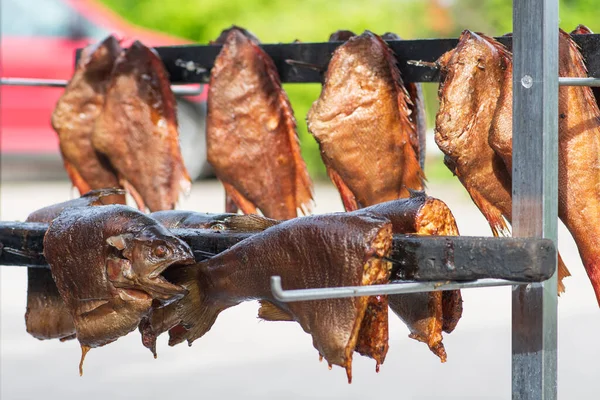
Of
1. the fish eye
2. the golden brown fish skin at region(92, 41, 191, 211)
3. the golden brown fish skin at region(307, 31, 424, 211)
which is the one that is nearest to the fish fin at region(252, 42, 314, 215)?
the golden brown fish skin at region(307, 31, 424, 211)

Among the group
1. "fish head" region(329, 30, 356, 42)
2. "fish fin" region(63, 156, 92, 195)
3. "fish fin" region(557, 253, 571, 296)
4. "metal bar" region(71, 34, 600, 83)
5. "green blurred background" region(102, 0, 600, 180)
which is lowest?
"fish fin" region(557, 253, 571, 296)

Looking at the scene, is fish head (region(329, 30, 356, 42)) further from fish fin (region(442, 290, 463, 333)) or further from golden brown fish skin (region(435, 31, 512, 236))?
fish fin (region(442, 290, 463, 333))

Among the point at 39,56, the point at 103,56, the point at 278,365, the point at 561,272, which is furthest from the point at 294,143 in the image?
the point at 39,56

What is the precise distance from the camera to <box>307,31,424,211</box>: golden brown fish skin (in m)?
3.10

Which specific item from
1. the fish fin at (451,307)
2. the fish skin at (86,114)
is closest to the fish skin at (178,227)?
the fish fin at (451,307)

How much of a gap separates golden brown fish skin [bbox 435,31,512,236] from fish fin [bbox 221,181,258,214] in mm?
1026

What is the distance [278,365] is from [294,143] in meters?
2.01

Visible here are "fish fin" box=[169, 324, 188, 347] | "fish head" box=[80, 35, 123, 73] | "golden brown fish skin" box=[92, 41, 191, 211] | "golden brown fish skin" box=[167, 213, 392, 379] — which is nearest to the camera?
"golden brown fish skin" box=[167, 213, 392, 379]

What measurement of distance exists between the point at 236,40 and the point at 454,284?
5.51 ft

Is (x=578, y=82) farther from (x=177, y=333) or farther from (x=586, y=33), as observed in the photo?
(x=177, y=333)

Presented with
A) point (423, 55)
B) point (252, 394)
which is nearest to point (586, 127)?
point (423, 55)

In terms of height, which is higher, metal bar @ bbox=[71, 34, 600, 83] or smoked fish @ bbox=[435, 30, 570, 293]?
metal bar @ bbox=[71, 34, 600, 83]

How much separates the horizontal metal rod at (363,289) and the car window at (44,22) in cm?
828

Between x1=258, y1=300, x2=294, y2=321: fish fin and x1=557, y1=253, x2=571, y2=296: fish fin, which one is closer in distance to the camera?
x1=258, y1=300, x2=294, y2=321: fish fin
